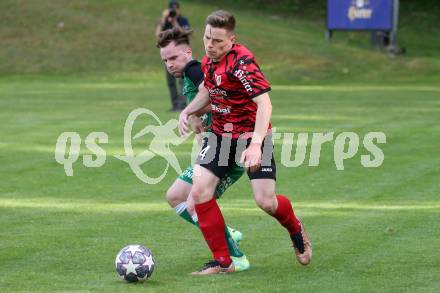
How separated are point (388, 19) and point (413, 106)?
43.4ft

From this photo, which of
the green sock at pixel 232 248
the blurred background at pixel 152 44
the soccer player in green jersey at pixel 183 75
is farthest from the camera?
the blurred background at pixel 152 44

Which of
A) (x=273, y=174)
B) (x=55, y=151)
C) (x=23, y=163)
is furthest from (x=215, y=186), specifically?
(x=55, y=151)

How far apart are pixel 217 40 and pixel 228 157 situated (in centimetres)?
92

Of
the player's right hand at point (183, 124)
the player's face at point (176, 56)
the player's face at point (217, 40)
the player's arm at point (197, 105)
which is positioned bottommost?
the player's right hand at point (183, 124)

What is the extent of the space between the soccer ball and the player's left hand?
1.03 meters

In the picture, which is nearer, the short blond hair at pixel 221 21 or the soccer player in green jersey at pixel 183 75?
the short blond hair at pixel 221 21

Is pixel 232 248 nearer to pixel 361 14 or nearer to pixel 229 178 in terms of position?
pixel 229 178

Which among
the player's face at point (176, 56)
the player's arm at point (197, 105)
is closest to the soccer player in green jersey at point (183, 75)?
the player's face at point (176, 56)

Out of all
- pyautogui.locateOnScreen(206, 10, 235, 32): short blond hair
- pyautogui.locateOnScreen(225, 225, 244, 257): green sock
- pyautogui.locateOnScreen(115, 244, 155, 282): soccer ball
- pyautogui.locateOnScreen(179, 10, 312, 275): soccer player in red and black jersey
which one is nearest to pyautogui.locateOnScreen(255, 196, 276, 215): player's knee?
pyautogui.locateOnScreen(179, 10, 312, 275): soccer player in red and black jersey

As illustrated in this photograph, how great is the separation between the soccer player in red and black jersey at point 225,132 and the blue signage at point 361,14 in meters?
29.8

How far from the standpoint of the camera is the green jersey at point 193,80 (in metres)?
9.31

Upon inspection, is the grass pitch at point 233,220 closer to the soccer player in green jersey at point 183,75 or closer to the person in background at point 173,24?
the soccer player in green jersey at point 183,75

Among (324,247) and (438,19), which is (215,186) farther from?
(438,19)

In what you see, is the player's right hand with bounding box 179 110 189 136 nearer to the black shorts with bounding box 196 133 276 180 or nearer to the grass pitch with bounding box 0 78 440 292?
the black shorts with bounding box 196 133 276 180
